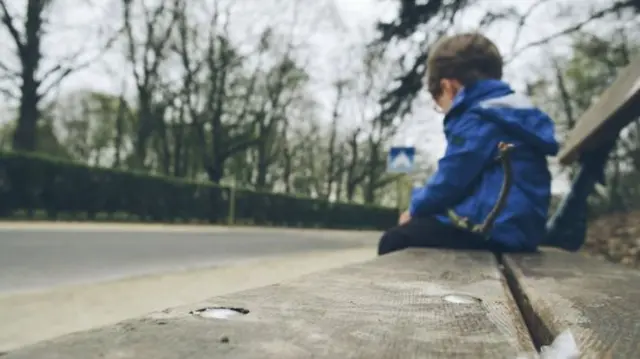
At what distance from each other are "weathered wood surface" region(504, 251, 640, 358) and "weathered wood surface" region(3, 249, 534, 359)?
5cm

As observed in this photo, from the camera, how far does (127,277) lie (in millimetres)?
6875

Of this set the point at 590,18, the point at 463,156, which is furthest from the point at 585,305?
the point at 590,18

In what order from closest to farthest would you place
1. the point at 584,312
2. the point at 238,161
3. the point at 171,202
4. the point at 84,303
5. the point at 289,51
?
the point at 584,312
the point at 84,303
the point at 171,202
the point at 289,51
the point at 238,161

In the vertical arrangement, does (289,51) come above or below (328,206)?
above

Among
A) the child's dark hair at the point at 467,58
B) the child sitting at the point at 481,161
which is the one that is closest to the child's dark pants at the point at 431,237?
the child sitting at the point at 481,161

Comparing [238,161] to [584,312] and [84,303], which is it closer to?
[84,303]

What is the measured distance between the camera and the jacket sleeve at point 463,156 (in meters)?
2.59

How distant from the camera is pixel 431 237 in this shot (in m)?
2.84

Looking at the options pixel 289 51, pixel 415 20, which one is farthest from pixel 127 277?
pixel 289 51

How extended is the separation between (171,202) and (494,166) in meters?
21.4

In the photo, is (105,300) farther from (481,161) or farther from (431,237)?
(481,161)

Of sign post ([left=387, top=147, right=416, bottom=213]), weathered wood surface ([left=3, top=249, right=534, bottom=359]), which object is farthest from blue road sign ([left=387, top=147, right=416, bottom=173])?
weathered wood surface ([left=3, top=249, right=534, bottom=359])

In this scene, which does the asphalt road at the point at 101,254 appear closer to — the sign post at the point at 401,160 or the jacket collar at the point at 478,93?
the sign post at the point at 401,160

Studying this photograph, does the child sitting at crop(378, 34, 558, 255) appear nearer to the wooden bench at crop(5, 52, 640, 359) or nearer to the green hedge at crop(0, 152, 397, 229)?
the wooden bench at crop(5, 52, 640, 359)
